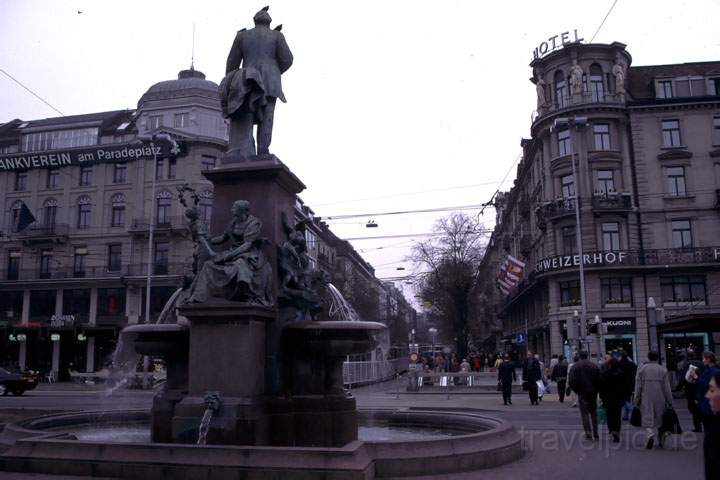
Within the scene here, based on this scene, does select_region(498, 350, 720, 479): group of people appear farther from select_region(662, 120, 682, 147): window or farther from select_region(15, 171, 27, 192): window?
select_region(15, 171, 27, 192): window

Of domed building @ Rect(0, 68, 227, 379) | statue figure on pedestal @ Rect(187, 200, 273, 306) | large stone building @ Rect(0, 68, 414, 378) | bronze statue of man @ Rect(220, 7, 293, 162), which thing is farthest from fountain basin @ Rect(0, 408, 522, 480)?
domed building @ Rect(0, 68, 227, 379)

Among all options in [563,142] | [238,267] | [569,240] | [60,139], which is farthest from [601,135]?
[60,139]

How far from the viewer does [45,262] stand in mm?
57531

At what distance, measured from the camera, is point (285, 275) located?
425 inches

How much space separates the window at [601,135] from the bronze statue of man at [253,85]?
40353 millimetres

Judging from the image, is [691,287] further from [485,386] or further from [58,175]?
[58,175]

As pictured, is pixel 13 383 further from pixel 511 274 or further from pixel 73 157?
pixel 73 157

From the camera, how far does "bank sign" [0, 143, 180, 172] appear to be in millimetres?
55938

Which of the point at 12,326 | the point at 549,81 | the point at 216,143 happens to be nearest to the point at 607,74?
the point at 549,81

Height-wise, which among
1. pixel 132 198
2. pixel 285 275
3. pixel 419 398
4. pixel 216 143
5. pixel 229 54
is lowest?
pixel 419 398

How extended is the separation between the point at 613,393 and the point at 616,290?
3578cm

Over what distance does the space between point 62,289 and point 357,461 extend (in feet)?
179

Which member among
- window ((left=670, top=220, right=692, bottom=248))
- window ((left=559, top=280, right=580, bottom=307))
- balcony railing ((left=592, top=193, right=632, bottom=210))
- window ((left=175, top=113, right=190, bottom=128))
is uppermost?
window ((left=175, top=113, right=190, bottom=128))

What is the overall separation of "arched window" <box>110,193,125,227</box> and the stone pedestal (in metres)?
49.9
